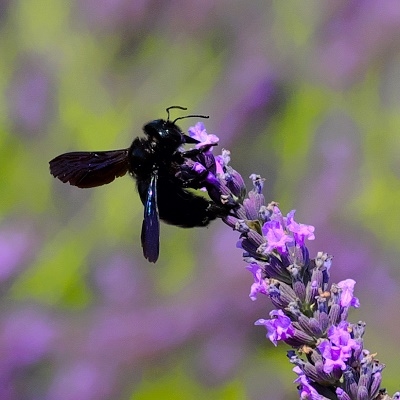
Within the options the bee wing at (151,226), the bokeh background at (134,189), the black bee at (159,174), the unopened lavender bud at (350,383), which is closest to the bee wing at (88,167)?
the black bee at (159,174)

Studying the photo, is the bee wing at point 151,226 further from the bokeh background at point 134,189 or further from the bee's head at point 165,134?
the bokeh background at point 134,189

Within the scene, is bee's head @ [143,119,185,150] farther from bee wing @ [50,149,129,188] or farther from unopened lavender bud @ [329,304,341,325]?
unopened lavender bud @ [329,304,341,325]

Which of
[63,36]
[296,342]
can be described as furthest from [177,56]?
[296,342]

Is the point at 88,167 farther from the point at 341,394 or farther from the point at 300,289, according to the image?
the point at 341,394

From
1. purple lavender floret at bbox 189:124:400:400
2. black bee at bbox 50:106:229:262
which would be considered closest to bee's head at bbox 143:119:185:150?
black bee at bbox 50:106:229:262

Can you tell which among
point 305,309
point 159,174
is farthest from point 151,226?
point 305,309
